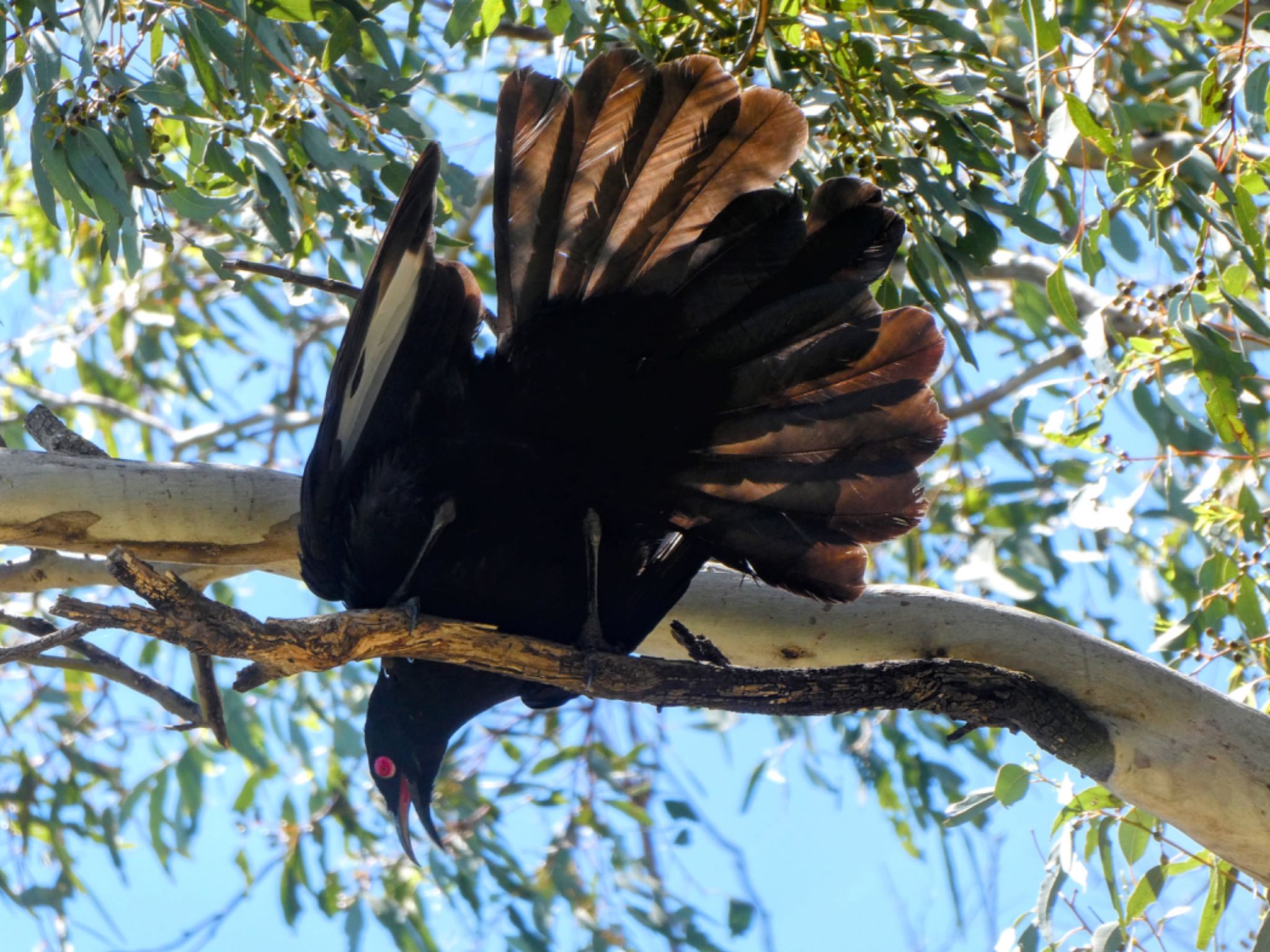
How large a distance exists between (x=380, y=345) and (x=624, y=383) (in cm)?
44

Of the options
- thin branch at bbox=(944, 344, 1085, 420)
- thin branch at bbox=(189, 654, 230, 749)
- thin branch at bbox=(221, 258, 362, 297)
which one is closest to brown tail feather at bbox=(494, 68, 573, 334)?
thin branch at bbox=(221, 258, 362, 297)

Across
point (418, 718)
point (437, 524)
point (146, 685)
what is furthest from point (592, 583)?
point (146, 685)

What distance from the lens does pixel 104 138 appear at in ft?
7.57

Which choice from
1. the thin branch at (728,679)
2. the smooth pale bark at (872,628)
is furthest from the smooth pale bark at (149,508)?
the thin branch at (728,679)

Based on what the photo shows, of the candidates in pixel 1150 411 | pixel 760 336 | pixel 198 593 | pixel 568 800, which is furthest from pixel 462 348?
pixel 568 800

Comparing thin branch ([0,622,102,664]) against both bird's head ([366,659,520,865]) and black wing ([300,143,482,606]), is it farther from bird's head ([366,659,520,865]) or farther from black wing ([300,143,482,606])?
bird's head ([366,659,520,865])

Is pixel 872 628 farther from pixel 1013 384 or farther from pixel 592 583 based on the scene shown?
pixel 1013 384

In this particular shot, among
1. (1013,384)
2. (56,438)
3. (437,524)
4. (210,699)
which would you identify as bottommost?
(210,699)

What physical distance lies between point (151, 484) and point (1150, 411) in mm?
2163

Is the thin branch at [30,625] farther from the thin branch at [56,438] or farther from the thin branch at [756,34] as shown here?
the thin branch at [756,34]

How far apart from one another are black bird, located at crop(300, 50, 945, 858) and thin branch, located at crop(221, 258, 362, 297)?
0.18 metres

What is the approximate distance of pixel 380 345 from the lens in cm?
224

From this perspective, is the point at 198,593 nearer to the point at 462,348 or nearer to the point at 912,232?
the point at 462,348

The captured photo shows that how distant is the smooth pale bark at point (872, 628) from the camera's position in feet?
6.99
